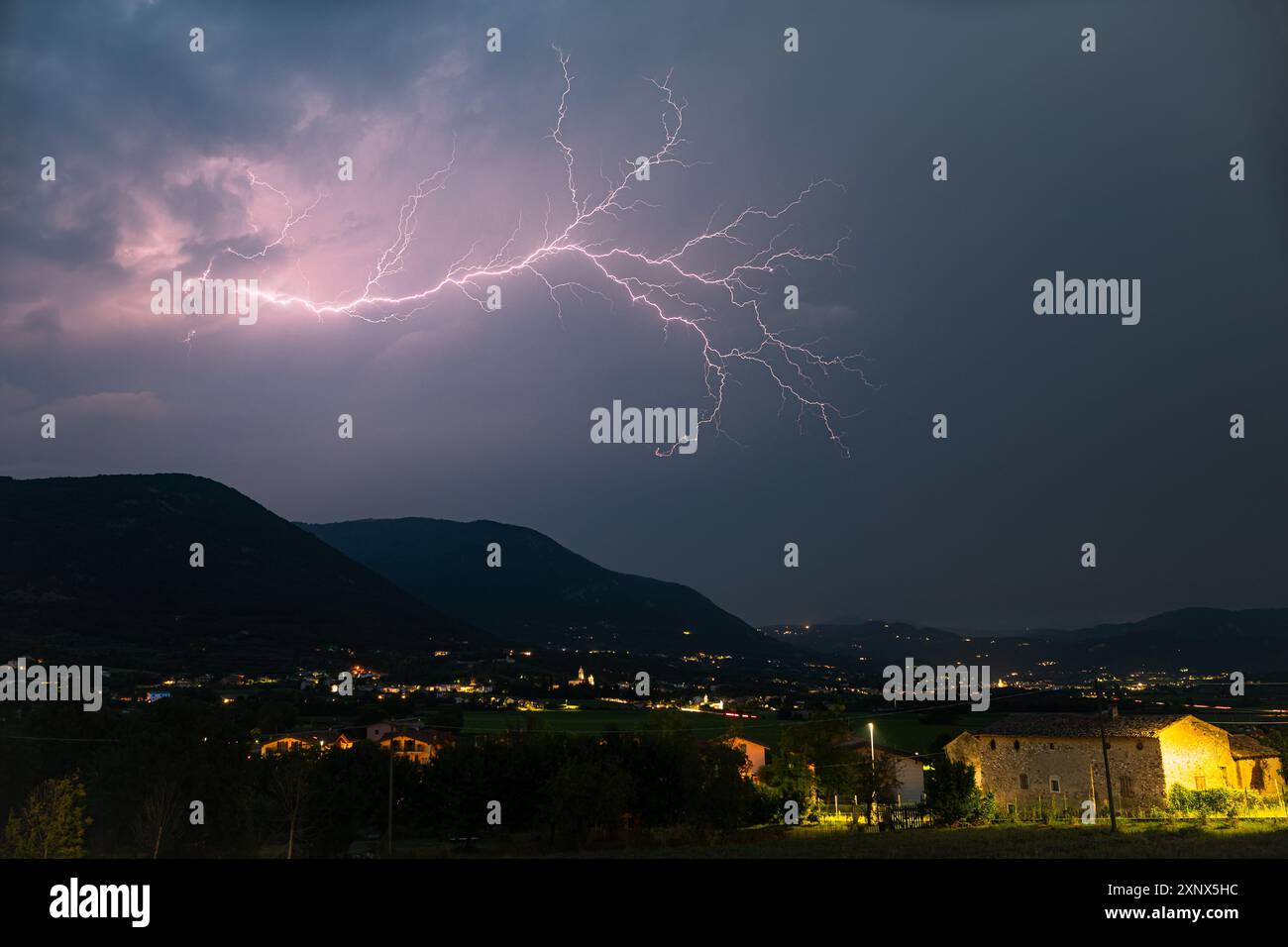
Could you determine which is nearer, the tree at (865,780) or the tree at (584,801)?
the tree at (584,801)

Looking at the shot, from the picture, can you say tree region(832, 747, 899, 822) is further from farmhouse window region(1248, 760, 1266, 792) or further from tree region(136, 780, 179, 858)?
tree region(136, 780, 179, 858)

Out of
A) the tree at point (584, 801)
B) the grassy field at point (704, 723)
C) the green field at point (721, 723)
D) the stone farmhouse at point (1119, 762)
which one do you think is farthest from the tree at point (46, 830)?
the stone farmhouse at point (1119, 762)

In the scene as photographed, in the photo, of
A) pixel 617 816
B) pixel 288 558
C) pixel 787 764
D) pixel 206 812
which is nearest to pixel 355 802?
pixel 206 812

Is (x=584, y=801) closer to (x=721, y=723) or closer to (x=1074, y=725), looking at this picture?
(x=1074, y=725)

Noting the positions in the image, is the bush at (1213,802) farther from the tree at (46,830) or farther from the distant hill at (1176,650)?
the distant hill at (1176,650)

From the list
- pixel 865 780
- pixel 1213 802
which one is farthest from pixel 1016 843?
pixel 1213 802
